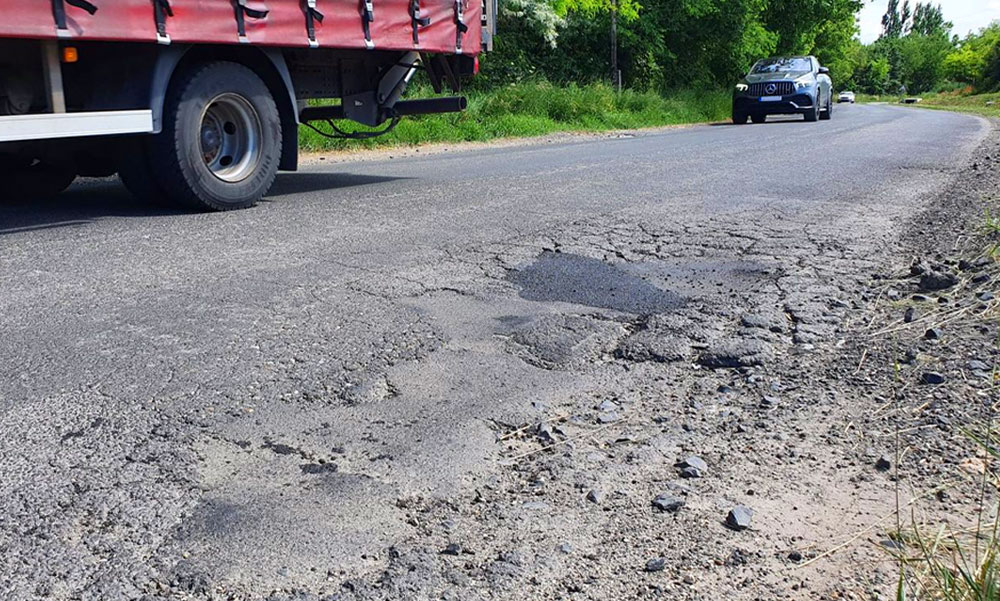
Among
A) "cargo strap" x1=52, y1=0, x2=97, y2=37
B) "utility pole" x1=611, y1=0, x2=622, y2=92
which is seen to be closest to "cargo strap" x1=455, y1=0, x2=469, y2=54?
"cargo strap" x1=52, y1=0, x2=97, y2=37

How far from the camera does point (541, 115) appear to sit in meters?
21.8

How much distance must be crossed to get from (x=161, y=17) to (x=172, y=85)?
0.51 meters

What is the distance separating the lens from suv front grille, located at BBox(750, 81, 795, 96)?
24391 mm

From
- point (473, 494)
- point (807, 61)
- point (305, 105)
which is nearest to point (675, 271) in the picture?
point (473, 494)

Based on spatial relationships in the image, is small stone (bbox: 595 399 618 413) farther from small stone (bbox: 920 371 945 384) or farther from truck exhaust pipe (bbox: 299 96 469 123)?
truck exhaust pipe (bbox: 299 96 469 123)

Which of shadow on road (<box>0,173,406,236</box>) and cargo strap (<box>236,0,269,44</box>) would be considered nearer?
shadow on road (<box>0,173,406,236</box>)

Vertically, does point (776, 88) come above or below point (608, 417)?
above

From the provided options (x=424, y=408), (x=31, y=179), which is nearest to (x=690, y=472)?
(x=424, y=408)

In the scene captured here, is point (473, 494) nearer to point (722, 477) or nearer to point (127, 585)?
point (722, 477)

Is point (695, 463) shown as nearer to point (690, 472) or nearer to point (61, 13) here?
point (690, 472)

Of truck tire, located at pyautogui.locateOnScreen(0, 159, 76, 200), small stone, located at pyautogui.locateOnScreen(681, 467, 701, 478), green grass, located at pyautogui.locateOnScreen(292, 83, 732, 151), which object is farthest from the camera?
green grass, located at pyautogui.locateOnScreen(292, 83, 732, 151)

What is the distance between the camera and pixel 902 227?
664 cm

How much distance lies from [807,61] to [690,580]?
25.9 meters

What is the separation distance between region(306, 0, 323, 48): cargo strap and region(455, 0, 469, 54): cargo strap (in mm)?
2005
